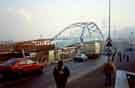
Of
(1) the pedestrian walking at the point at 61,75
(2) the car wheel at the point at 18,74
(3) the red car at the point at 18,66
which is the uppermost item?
(1) the pedestrian walking at the point at 61,75

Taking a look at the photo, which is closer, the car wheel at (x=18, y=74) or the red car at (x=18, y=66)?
the red car at (x=18, y=66)

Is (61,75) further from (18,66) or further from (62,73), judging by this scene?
(18,66)

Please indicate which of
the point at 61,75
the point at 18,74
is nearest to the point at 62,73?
the point at 61,75

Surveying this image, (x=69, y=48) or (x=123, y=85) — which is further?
(x=69, y=48)

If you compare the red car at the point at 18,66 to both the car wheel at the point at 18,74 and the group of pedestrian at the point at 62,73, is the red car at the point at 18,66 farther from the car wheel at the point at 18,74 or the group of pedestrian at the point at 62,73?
the group of pedestrian at the point at 62,73

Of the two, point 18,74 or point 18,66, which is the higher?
point 18,66

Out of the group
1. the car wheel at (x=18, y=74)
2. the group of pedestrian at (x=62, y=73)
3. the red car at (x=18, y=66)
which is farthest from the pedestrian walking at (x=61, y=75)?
the car wheel at (x=18, y=74)

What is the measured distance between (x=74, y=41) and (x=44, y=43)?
9739 mm

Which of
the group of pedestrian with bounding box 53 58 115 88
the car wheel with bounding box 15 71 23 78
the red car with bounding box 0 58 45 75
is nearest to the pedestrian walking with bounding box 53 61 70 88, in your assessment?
the group of pedestrian with bounding box 53 58 115 88

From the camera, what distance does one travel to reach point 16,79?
19.4m

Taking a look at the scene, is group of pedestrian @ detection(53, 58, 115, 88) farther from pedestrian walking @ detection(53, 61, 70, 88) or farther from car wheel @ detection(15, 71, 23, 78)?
car wheel @ detection(15, 71, 23, 78)

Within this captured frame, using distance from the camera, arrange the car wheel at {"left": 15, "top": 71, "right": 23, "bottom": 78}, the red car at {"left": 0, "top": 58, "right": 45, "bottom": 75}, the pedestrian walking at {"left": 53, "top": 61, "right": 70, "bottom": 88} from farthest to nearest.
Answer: the car wheel at {"left": 15, "top": 71, "right": 23, "bottom": 78} < the red car at {"left": 0, "top": 58, "right": 45, "bottom": 75} < the pedestrian walking at {"left": 53, "top": 61, "right": 70, "bottom": 88}

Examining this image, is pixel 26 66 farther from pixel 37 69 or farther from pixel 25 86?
pixel 25 86

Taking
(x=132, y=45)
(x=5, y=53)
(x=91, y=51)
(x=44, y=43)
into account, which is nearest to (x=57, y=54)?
(x=44, y=43)
